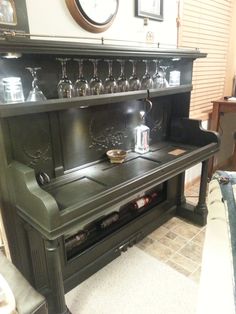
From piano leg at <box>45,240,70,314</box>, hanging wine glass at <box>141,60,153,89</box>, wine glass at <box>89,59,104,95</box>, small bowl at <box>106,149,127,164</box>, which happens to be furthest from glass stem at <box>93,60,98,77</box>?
piano leg at <box>45,240,70,314</box>

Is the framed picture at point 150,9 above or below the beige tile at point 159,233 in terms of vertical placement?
above

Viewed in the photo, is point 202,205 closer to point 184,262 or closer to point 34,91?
point 184,262

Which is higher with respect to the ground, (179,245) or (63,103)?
(63,103)

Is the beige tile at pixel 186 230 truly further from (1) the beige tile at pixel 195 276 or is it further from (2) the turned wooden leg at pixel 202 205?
(1) the beige tile at pixel 195 276

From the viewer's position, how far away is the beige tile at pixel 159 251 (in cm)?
198

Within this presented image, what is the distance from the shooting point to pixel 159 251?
2053 mm

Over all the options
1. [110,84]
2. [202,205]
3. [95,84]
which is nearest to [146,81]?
[110,84]

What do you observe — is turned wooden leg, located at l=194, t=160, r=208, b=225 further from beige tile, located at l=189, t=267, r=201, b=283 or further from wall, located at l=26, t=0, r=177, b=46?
wall, located at l=26, t=0, r=177, b=46

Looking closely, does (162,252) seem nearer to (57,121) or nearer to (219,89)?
(57,121)

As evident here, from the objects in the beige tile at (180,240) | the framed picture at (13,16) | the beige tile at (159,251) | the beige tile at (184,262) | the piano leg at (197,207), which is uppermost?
the framed picture at (13,16)

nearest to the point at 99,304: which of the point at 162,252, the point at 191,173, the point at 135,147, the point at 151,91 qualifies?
the point at 162,252

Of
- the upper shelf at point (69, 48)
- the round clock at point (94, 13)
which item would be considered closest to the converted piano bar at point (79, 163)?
the upper shelf at point (69, 48)

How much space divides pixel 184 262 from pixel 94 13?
183cm

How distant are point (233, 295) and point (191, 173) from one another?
2452 mm
